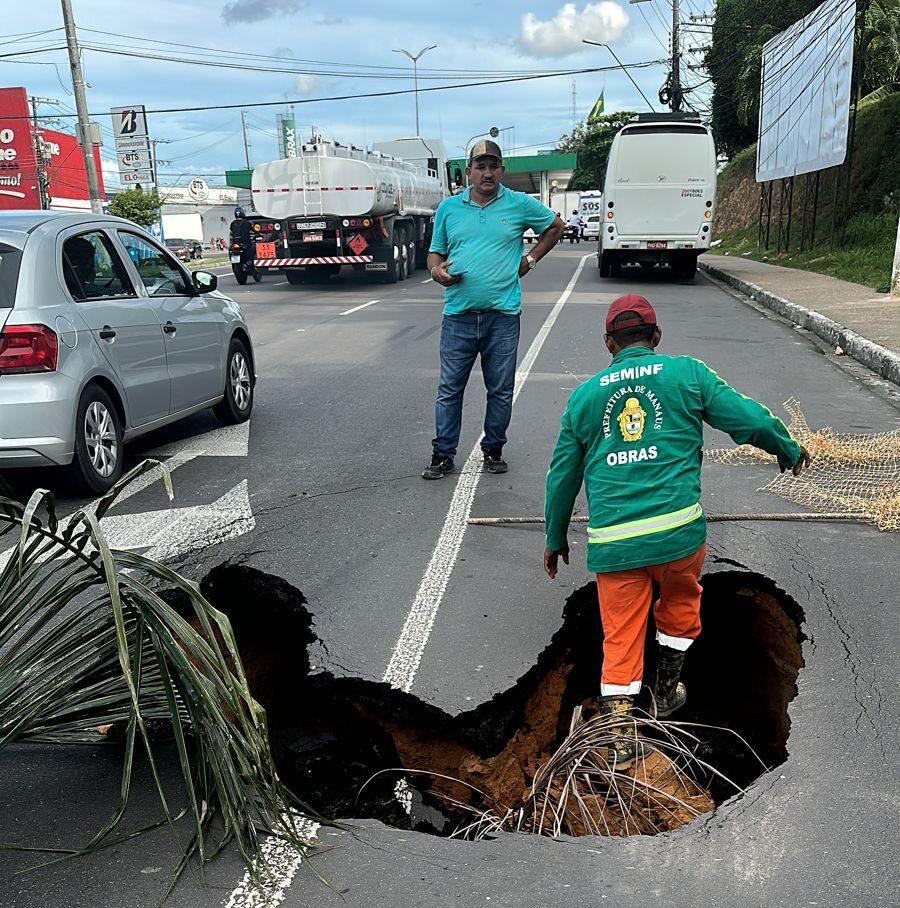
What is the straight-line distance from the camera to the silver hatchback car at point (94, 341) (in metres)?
5.30

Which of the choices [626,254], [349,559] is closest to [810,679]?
[349,559]

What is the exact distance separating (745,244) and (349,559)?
1120 inches

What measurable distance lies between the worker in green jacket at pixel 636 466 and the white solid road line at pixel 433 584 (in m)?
0.81

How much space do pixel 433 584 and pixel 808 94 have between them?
1917 cm

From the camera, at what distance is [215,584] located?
4461mm

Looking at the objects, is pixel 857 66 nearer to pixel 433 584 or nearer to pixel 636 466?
pixel 433 584

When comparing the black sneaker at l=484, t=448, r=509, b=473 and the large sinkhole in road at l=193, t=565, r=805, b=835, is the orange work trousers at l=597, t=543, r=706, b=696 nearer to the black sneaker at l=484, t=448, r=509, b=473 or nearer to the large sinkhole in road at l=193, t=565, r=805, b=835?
the large sinkhole in road at l=193, t=565, r=805, b=835

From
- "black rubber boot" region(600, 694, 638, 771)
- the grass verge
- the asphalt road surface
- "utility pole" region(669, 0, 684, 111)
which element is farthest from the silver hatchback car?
"utility pole" region(669, 0, 684, 111)

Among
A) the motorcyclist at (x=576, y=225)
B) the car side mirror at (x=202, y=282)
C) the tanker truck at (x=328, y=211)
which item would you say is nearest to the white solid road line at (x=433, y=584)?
the car side mirror at (x=202, y=282)

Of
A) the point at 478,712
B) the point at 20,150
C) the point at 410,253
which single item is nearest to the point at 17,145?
the point at 20,150

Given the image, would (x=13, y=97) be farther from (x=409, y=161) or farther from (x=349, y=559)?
(x=349, y=559)

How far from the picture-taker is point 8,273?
5398 millimetres

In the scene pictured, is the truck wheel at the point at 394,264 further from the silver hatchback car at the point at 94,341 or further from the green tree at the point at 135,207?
the green tree at the point at 135,207

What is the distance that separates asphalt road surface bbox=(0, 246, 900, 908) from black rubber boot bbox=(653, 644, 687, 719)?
42 centimetres
